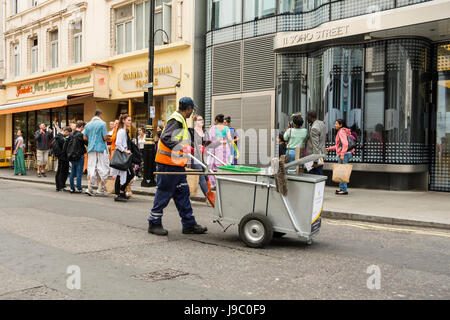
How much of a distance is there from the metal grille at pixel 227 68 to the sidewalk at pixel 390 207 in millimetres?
5295

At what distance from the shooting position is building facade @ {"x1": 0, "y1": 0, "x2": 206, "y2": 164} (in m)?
16.5

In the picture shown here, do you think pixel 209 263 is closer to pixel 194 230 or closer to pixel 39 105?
pixel 194 230

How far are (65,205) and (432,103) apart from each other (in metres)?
9.23

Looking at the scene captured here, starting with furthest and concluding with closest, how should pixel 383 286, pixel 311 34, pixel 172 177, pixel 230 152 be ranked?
pixel 311 34
pixel 230 152
pixel 172 177
pixel 383 286

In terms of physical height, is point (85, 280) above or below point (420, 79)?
below

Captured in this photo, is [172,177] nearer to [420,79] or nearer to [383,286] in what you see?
[383,286]

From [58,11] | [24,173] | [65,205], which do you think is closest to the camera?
[65,205]

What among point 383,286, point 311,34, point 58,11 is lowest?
point 383,286

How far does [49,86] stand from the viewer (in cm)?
2233

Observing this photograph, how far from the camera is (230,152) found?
35.0 ft

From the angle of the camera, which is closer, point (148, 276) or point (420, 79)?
point (148, 276)

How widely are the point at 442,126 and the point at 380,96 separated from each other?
1720 millimetres

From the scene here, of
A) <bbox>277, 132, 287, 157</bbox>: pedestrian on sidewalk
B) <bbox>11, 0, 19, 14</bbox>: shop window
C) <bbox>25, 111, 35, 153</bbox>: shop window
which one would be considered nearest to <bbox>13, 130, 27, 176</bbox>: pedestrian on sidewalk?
<bbox>25, 111, 35, 153</bbox>: shop window

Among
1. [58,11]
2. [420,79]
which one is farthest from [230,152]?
[58,11]
